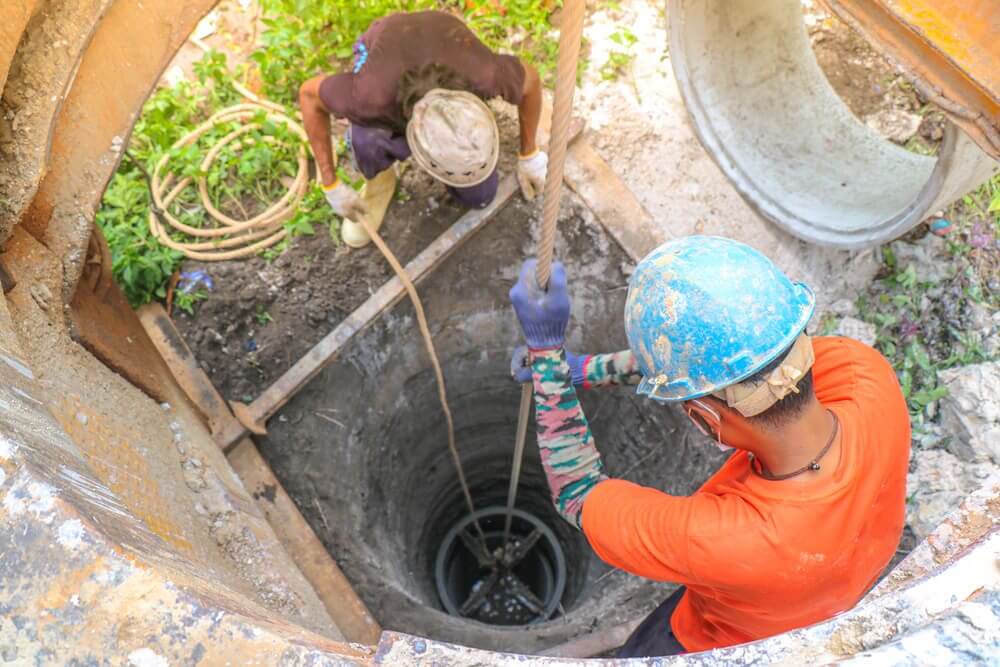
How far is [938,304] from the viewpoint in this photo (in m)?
3.32

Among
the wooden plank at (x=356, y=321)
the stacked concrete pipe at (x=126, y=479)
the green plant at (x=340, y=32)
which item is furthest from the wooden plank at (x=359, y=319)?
the green plant at (x=340, y=32)

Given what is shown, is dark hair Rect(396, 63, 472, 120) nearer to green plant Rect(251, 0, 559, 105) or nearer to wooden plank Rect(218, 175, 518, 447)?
wooden plank Rect(218, 175, 518, 447)

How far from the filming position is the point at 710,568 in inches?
69.2

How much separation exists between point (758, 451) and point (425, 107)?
194 cm

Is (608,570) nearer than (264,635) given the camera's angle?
No

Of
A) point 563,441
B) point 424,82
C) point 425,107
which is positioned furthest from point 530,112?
point 563,441

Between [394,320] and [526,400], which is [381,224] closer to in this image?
[394,320]

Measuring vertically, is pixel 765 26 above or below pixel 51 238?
below

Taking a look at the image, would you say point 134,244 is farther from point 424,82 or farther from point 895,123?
point 895,123

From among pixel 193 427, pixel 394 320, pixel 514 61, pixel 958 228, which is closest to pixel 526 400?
pixel 394 320

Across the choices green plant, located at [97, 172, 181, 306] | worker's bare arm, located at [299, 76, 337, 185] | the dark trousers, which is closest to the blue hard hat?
the dark trousers

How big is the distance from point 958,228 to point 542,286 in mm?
2537

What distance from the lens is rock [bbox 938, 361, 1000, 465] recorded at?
2.82 m

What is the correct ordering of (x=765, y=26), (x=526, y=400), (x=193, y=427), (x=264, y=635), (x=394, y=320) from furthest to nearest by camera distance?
(x=765, y=26) < (x=394, y=320) < (x=526, y=400) < (x=193, y=427) < (x=264, y=635)
